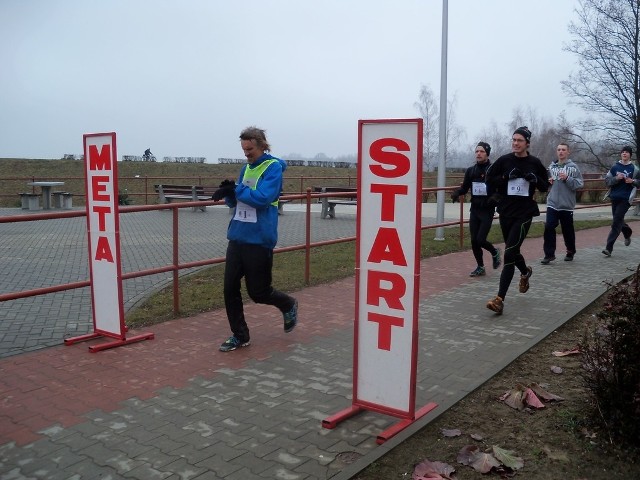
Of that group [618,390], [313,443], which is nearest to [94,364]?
[313,443]

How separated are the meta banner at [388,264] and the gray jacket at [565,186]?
6.65 meters

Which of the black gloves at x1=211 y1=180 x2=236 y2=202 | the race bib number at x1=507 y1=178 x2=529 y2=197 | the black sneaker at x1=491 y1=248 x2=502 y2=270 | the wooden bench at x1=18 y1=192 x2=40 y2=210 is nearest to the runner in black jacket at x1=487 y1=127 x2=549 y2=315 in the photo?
the race bib number at x1=507 y1=178 x2=529 y2=197

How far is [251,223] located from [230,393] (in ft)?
4.82

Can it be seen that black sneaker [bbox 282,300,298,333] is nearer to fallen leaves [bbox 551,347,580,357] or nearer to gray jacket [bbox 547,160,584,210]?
fallen leaves [bbox 551,347,580,357]

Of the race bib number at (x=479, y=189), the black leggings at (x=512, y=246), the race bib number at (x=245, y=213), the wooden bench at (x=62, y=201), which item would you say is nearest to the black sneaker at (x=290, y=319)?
the race bib number at (x=245, y=213)

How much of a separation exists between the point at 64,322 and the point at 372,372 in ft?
13.3

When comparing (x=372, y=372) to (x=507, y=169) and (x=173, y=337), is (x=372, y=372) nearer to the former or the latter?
(x=173, y=337)

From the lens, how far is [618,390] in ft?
11.7

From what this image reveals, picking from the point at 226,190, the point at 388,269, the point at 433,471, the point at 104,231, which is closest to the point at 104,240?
the point at 104,231

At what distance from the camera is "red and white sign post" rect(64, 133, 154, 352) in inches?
220

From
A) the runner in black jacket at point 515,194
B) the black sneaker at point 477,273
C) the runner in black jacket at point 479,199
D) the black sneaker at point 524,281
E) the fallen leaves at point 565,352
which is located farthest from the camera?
the black sneaker at point 477,273

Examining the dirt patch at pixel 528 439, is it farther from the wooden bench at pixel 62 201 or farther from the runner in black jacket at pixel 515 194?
the wooden bench at pixel 62 201

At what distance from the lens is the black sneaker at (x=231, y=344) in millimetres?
5480

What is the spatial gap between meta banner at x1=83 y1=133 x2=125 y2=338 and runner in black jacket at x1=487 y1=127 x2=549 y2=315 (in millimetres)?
3736
